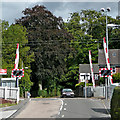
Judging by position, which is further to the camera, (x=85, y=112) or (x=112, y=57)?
(x=112, y=57)

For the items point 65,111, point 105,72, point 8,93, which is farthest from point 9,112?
point 105,72

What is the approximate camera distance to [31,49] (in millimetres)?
52219

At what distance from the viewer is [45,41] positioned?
5088cm

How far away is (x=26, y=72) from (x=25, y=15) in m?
10.4

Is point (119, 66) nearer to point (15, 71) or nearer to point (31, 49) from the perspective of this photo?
point (31, 49)

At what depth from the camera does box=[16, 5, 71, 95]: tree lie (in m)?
50.4

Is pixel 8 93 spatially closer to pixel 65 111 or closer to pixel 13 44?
pixel 65 111

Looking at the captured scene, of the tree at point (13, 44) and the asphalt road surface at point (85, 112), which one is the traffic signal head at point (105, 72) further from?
the tree at point (13, 44)

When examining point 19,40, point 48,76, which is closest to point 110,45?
point 48,76

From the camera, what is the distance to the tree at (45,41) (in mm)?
50406

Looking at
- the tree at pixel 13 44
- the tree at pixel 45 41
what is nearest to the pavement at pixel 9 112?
the tree at pixel 13 44

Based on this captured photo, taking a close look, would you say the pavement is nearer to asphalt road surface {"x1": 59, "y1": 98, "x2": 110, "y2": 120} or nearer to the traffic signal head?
asphalt road surface {"x1": 59, "y1": 98, "x2": 110, "y2": 120}

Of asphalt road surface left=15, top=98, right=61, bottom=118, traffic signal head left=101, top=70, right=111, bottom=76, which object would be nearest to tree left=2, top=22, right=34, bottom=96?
traffic signal head left=101, top=70, right=111, bottom=76

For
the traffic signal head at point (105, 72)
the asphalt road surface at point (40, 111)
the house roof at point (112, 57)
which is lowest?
the asphalt road surface at point (40, 111)
